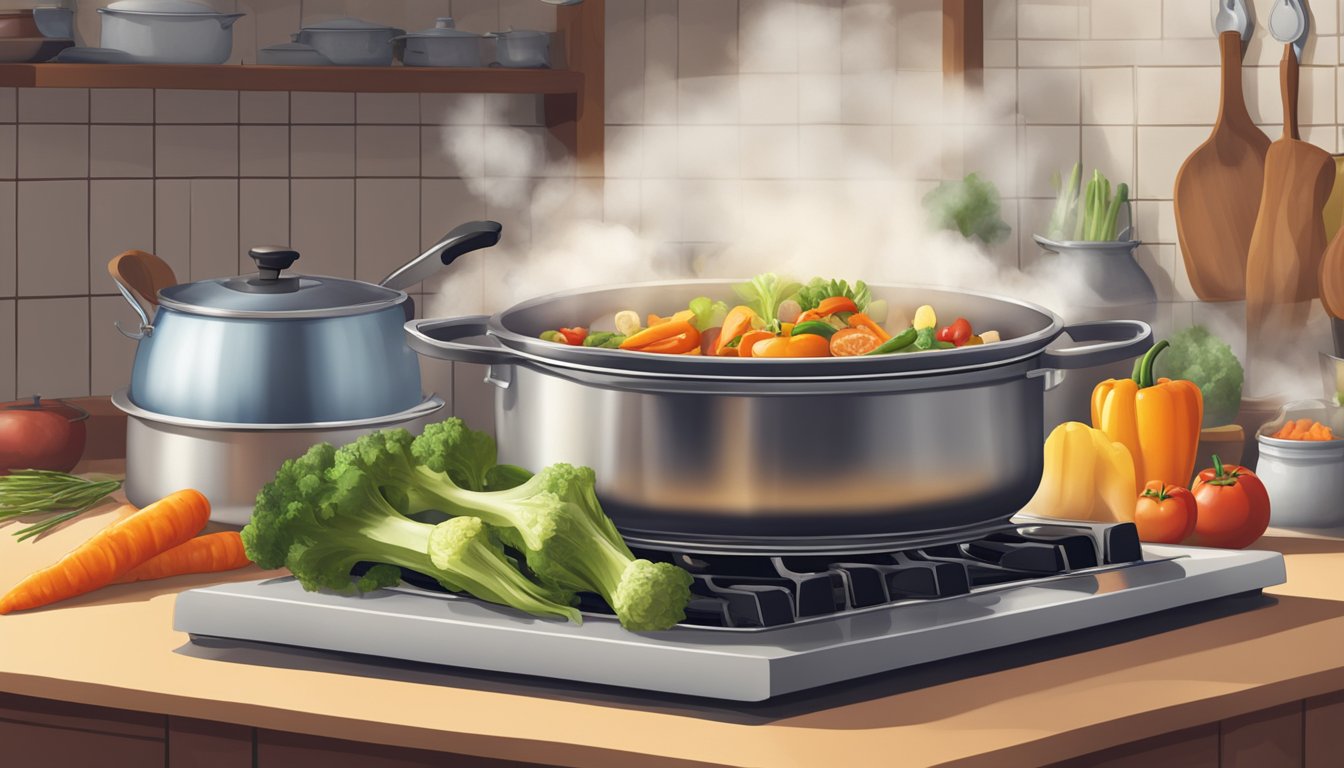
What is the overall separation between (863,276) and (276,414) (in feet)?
3.08

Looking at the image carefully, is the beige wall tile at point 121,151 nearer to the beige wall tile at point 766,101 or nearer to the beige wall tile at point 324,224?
the beige wall tile at point 324,224

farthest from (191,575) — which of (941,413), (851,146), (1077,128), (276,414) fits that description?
(1077,128)

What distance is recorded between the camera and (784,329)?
1.45 metres

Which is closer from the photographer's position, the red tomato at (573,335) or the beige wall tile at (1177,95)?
the red tomato at (573,335)

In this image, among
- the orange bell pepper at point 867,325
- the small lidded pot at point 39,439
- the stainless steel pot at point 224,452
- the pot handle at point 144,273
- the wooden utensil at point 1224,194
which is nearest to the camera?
the orange bell pepper at point 867,325

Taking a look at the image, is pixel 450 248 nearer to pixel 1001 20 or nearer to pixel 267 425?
pixel 267 425

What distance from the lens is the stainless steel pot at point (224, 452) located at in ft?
5.02

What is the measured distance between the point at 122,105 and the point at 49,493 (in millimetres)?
710

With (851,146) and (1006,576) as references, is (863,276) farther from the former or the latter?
(1006,576)

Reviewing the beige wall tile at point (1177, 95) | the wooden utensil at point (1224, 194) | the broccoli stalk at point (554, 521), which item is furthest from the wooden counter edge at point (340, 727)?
the beige wall tile at point (1177, 95)

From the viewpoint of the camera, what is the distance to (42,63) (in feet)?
6.16

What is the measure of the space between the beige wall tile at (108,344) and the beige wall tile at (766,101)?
0.94 m

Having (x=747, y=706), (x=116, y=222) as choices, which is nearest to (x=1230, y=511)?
(x=747, y=706)

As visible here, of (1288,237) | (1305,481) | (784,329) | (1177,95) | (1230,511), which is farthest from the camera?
(1177,95)
